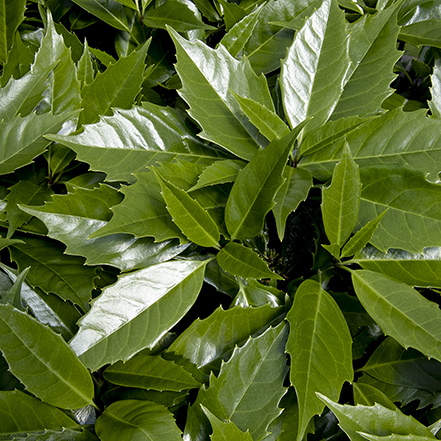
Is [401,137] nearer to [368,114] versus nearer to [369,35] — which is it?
[368,114]

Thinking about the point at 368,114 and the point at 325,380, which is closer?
the point at 325,380

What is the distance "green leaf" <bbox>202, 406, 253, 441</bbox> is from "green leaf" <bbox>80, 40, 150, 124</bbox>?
17.7 inches

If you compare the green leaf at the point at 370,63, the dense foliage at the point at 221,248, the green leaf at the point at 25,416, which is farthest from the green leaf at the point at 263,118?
the green leaf at the point at 25,416

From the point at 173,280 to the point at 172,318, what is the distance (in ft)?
0.17

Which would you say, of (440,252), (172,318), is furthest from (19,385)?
(440,252)

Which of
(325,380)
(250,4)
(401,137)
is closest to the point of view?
(325,380)

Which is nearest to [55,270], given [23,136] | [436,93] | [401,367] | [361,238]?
[23,136]

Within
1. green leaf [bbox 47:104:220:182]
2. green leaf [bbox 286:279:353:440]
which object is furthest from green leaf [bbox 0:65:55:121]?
green leaf [bbox 286:279:353:440]

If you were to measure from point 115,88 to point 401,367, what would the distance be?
60cm

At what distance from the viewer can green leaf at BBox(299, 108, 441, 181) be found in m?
0.56

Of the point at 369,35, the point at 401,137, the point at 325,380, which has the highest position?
the point at 369,35

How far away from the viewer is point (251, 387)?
0.50 metres

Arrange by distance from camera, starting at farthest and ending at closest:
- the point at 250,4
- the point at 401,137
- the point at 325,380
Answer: the point at 250,4 → the point at 401,137 → the point at 325,380

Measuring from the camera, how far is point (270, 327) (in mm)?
503
